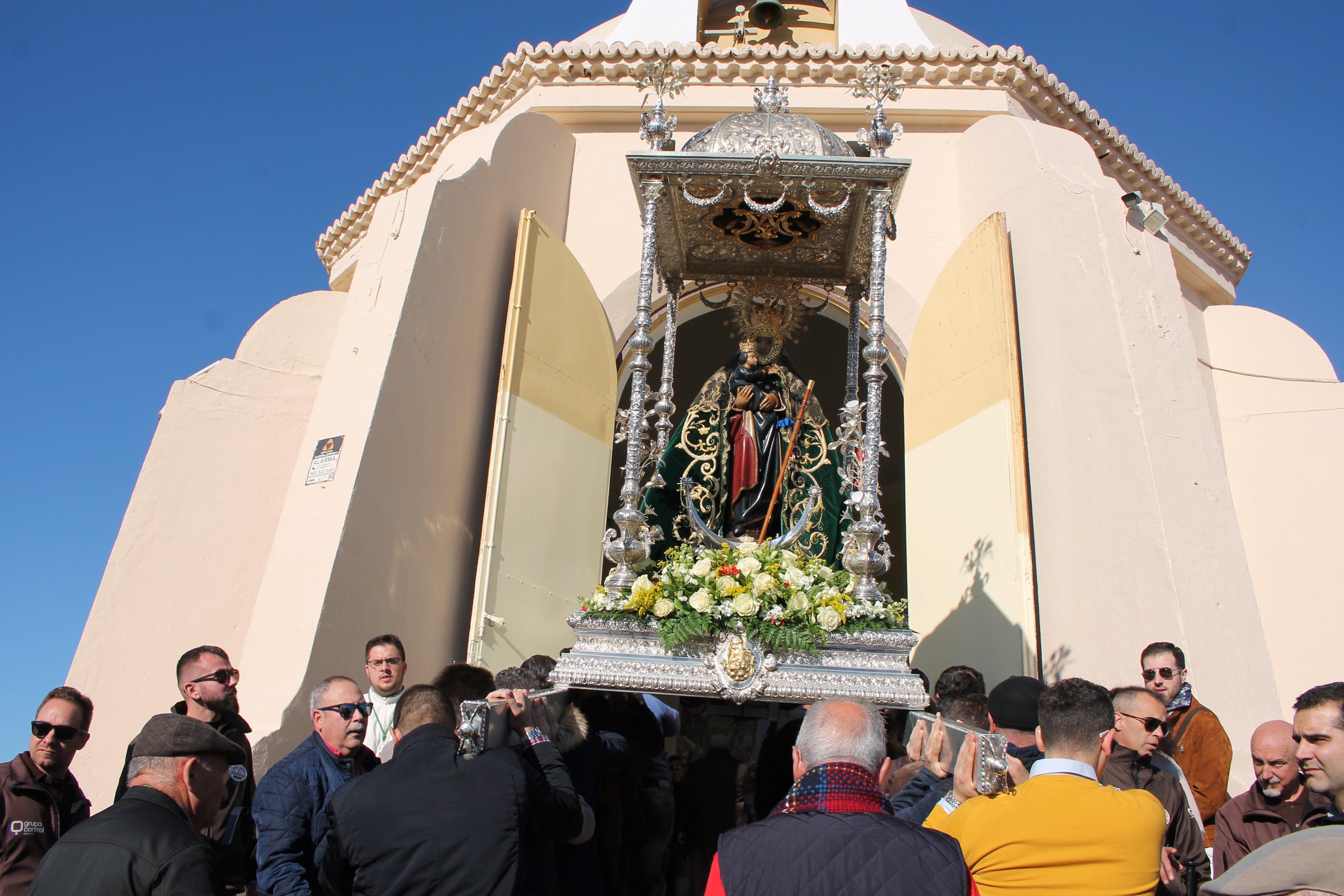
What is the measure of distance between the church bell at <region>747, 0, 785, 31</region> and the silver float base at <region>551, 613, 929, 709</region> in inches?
305

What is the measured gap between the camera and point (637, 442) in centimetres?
527

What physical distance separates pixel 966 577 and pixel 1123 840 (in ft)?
16.2

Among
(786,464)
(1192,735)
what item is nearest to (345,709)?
(1192,735)

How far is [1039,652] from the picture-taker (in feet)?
21.1

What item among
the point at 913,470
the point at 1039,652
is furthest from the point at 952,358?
the point at 1039,652

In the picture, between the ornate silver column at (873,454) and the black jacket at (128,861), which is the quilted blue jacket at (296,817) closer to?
the black jacket at (128,861)

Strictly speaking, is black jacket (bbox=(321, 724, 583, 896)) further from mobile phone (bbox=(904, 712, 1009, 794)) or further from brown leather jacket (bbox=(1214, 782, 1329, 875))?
brown leather jacket (bbox=(1214, 782, 1329, 875))

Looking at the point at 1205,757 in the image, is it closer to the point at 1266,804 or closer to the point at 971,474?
the point at 1266,804

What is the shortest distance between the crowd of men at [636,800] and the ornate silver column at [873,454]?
30.2 inches

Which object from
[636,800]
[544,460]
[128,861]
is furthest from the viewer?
[544,460]

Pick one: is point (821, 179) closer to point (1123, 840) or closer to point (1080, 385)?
point (1080, 385)

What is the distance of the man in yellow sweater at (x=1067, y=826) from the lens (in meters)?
2.09

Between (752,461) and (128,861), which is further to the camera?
(752,461)

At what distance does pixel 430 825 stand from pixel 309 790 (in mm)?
721
